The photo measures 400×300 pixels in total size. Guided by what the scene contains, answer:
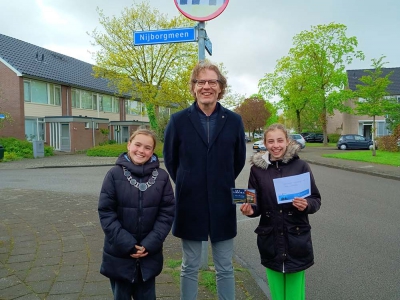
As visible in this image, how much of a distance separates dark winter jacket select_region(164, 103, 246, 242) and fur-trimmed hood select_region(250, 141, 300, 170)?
229mm

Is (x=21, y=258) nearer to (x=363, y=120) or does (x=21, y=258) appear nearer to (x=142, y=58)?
(x=142, y=58)

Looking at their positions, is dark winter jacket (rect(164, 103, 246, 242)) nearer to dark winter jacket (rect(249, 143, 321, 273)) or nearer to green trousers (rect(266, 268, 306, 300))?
dark winter jacket (rect(249, 143, 321, 273))

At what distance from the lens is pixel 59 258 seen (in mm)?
4219

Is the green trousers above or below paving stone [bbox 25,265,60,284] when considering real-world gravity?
above

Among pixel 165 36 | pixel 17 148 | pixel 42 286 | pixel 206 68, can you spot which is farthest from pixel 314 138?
pixel 42 286

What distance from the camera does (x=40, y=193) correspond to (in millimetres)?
9047

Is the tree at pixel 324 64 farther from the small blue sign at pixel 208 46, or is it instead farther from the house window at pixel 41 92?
the small blue sign at pixel 208 46

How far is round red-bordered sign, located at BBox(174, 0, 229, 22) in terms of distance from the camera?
3.54m

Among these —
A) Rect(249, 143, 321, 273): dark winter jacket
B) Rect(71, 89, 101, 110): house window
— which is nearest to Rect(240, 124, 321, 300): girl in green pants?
Rect(249, 143, 321, 273): dark winter jacket

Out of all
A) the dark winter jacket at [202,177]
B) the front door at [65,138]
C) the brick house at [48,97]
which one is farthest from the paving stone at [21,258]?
the front door at [65,138]

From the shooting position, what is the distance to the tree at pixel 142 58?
89.6 feet

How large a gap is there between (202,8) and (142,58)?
2559cm

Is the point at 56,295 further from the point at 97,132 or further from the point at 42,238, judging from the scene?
the point at 97,132

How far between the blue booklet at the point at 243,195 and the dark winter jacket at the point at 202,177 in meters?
0.20
